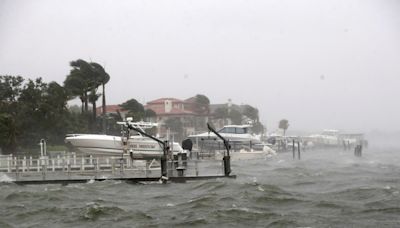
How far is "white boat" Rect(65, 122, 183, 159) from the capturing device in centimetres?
3944

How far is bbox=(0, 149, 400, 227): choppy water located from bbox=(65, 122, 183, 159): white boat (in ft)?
27.1

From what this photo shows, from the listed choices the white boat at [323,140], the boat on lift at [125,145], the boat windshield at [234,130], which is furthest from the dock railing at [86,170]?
the white boat at [323,140]

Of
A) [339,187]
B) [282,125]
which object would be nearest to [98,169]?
[339,187]

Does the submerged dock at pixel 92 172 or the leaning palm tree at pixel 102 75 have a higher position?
the leaning palm tree at pixel 102 75

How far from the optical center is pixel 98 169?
33750 millimetres

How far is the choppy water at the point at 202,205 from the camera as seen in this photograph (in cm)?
2025

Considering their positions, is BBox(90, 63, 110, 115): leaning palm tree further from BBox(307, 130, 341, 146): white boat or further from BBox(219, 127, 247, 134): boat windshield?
BBox(307, 130, 341, 146): white boat

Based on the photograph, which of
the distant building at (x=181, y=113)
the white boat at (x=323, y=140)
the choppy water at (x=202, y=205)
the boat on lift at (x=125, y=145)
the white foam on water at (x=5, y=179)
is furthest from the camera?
the white boat at (x=323, y=140)

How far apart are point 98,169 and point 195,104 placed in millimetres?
101241

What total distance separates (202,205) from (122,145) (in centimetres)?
1801

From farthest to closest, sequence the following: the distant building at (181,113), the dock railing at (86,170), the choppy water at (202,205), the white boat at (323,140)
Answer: the white boat at (323,140), the distant building at (181,113), the dock railing at (86,170), the choppy water at (202,205)

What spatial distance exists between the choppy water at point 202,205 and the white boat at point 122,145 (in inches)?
325

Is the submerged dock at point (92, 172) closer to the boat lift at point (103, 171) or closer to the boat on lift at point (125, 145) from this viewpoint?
the boat lift at point (103, 171)

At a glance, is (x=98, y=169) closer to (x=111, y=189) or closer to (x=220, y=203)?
(x=111, y=189)
